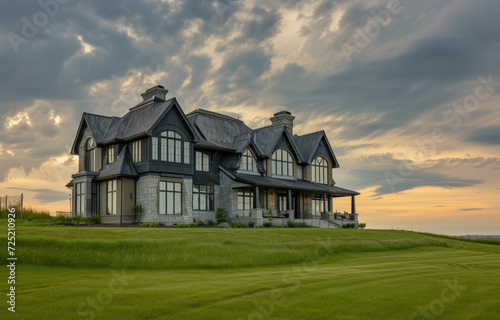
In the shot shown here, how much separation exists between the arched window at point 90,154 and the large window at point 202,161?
8853 mm

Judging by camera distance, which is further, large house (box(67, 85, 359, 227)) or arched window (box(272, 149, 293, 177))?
arched window (box(272, 149, 293, 177))

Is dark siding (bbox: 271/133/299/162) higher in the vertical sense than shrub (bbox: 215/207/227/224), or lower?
higher

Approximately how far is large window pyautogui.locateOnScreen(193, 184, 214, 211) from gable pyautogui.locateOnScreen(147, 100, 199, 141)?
4.53m

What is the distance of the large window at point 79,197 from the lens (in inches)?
1441

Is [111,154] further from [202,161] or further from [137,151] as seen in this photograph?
[202,161]

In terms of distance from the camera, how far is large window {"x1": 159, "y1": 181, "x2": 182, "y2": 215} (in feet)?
114

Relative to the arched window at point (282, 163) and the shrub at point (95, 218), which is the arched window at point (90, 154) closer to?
the shrub at point (95, 218)

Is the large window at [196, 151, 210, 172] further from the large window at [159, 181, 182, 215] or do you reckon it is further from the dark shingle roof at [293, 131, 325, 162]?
the dark shingle roof at [293, 131, 325, 162]

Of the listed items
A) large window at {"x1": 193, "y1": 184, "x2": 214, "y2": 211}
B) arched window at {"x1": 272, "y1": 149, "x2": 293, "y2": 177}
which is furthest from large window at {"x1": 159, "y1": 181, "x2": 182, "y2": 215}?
arched window at {"x1": 272, "y1": 149, "x2": 293, "y2": 177}

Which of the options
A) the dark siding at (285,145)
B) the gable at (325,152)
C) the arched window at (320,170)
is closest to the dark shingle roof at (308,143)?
the gable at (325,152)

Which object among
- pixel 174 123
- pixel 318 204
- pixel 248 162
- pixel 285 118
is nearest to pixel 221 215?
pixel 248 162

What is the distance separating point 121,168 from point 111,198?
288 centimetres

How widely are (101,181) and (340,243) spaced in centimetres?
2022

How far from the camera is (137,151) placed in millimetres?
35281
